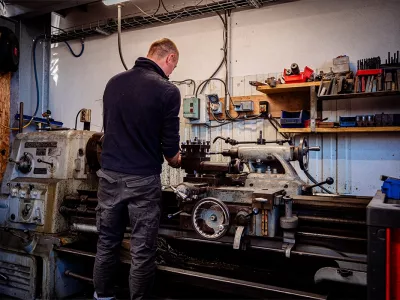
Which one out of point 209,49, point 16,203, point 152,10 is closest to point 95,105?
point 152,10

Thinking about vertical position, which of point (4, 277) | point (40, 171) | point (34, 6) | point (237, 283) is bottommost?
point (4, 277)

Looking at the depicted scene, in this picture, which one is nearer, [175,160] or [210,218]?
[210,218]

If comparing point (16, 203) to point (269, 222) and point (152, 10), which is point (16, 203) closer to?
point (269, 222)

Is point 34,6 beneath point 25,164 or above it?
above

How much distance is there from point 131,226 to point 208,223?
0.36m

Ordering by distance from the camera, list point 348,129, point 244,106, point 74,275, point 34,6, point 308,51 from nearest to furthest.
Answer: point 74,275, point 348,129, point 308,51, point 244,106, point 34,6

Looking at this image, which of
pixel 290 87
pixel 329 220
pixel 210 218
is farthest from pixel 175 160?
pixel 290 87

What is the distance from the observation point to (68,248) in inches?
78.2

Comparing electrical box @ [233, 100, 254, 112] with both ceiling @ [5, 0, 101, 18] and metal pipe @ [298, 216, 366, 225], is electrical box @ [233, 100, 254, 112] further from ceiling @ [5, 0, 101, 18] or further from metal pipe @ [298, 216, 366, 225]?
ceiling @ [5, 0, 101, 18]

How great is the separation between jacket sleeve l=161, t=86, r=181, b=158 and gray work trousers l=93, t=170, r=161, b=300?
0.17 m

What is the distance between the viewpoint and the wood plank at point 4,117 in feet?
10.8

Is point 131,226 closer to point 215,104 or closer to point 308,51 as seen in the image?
point 215,104

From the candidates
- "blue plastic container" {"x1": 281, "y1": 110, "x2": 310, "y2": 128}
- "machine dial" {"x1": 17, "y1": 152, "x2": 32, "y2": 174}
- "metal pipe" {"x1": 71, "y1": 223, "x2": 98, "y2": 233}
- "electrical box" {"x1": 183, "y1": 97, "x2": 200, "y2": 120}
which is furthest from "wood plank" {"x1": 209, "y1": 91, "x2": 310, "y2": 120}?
"machine dial" {"x1": 17, "y1": 152, "x2": 32, "y2": 174}

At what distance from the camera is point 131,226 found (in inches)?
60.1
